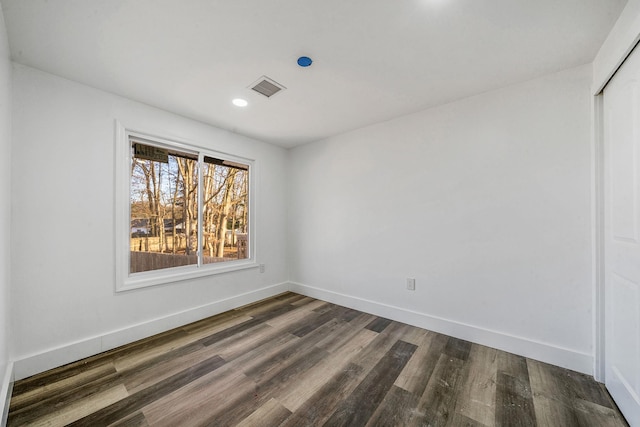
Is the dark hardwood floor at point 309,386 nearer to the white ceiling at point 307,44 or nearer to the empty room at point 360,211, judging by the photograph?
the empty room at point 360,211

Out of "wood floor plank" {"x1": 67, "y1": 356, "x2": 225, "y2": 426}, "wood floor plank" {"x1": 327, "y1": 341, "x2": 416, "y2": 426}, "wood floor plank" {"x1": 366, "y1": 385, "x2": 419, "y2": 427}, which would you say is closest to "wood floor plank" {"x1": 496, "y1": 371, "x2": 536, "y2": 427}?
"wood floor plank" {"x1": 366, "y1": 385, "x2": 419, "y2": 427}

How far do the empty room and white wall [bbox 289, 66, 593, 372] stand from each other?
0.02 m

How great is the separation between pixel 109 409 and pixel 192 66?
248 centimetres

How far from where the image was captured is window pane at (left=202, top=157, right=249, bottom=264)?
3188mm

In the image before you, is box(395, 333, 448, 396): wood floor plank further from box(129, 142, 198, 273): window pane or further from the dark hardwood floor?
box(129, 142, 198, 273): window pane

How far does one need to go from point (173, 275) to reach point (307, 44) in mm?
2670

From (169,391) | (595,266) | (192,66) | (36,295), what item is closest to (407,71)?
(192,66)

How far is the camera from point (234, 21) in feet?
4.95

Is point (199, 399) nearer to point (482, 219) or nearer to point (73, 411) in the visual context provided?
point (73, 411)

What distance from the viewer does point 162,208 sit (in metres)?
2.78

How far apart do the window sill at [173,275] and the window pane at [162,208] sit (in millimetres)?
70

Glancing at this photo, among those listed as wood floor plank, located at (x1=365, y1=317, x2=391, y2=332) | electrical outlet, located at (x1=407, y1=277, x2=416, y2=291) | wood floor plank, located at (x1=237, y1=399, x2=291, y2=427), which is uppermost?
electrical outlet, located at (x1=407, y1=277, x2=416, y2=291)

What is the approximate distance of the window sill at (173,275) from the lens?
7.94 feet

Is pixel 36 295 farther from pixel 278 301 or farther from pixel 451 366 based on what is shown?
pixel 451 366
